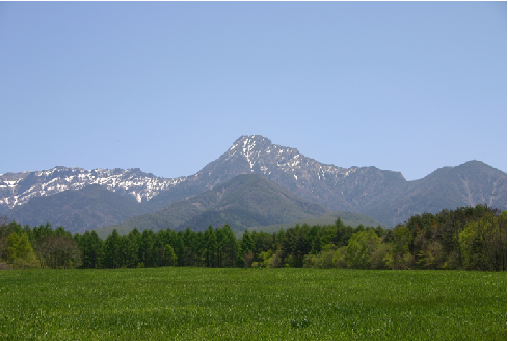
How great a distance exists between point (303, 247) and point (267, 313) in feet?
386

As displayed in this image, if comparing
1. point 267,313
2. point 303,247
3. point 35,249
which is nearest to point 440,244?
point 303,247

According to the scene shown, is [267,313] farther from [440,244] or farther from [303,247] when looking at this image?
[303,247]

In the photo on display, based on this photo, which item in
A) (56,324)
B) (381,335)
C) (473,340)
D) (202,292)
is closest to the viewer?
(473,340)

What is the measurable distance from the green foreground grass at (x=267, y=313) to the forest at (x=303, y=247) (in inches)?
1784

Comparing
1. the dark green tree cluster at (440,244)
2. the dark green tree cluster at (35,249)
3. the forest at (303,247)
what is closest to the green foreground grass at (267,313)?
the dark green tree cluster at (440,244)

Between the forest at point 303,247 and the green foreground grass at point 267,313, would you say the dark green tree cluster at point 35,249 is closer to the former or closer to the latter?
the forest at point 303,247

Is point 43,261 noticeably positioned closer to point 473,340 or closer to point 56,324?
point 56,324

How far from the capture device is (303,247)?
134m

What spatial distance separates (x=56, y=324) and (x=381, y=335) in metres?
13.4

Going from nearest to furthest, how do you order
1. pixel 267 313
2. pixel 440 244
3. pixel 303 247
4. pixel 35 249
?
pixel 267 313, pixel 440 244, pixel 35 249, pixel 303 247

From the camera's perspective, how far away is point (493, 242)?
6512 centimetres

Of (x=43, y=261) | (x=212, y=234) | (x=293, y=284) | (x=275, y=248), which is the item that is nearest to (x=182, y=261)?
(x=212, y=234)

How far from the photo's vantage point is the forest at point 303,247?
68438mm

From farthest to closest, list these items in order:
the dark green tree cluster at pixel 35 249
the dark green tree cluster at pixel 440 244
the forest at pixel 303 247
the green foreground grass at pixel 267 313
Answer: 1. the dark green tree cluster at pixel 35 249
2. the forest at pixel 303 247
3. the dark green tree cluster at pixel 440 244
4. the green foreground grass at pixel 267 313
